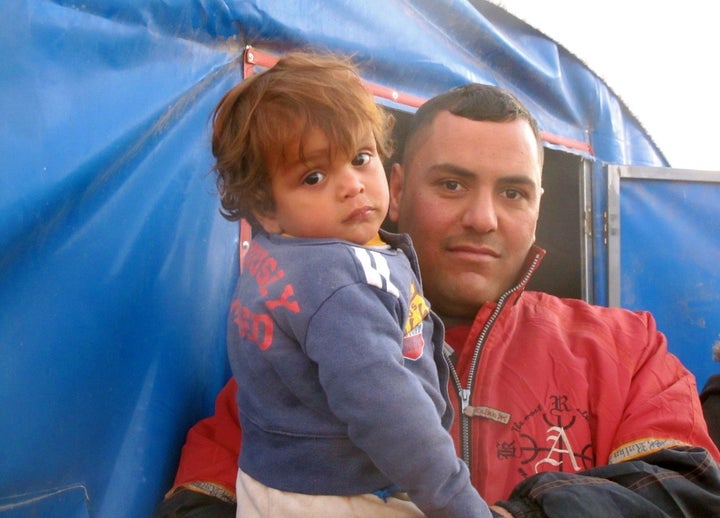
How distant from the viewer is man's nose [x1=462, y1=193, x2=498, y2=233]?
5.66 feet

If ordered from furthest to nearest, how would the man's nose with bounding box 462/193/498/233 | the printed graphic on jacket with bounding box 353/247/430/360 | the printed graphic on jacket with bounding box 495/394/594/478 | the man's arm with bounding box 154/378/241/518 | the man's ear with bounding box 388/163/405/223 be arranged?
the man's ear with bounding box 388/163/405/223 < the man's nose with bounding box 462/193/498/233 < the printed graphic on jacket with bounding box 495/394/594/478 < the man's arm with bounding box 154/378/241/518 < the printed graphic on jacket with bounding box 353/247/430/360

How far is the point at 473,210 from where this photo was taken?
1.75 metres

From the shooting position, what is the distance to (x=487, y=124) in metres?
1.83

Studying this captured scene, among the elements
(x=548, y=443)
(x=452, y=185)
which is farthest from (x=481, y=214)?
(x=548, y=443)

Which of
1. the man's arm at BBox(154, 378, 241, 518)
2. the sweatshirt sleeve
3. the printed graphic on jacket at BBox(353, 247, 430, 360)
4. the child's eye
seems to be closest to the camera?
the sweatshirt sleeve

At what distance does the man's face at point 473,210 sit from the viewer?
1.77m

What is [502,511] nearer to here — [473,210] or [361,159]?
[361,159]

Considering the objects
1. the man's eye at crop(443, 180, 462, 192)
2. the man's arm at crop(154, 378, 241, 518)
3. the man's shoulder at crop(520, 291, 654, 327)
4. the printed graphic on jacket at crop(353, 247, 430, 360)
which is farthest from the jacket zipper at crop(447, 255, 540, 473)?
the man's arm at crop(154, 378, 241, 518)

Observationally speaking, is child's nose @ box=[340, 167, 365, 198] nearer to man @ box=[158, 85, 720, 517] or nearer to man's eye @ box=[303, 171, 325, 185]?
man's eye @ box=[303, 171, 325, 185]

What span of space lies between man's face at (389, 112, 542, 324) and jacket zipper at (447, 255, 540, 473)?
0.21 feet

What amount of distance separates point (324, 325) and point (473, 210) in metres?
0.87

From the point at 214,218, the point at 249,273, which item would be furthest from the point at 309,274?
the point at 214,218

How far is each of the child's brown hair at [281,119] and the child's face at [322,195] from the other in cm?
2

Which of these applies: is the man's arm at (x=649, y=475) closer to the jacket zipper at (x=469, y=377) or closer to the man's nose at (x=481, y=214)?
the jacket zipper at (x=469, y=377)
